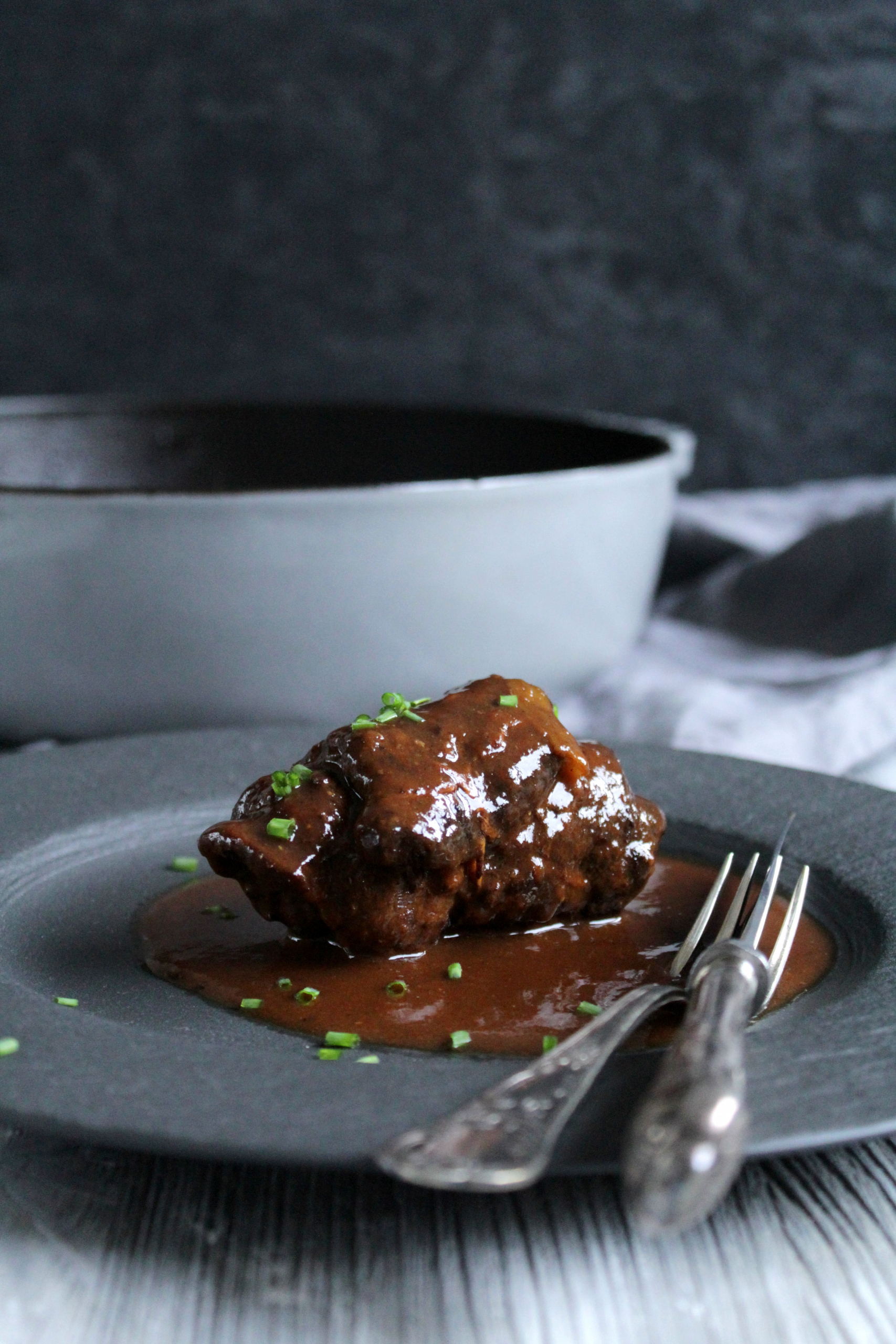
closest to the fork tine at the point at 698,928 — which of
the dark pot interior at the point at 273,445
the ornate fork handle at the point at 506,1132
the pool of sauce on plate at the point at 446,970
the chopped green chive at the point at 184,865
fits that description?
the pool of sauce on plate at the point at 446,970

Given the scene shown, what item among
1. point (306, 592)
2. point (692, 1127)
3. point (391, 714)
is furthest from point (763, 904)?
point (306, 592)

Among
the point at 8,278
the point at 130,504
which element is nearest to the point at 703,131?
the point at 8,278

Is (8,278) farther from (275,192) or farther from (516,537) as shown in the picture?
(516,537)

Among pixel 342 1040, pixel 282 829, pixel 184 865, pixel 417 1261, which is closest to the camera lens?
pixel 417 1261

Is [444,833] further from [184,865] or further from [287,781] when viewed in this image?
[184,865]

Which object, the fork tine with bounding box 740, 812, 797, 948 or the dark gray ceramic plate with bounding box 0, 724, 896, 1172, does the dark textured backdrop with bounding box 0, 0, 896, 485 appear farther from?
the fork tine with bounding box 740, 812, 797, 948

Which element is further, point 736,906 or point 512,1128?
point 736,906

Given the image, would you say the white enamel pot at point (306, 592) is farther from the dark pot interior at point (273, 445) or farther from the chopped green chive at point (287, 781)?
the chopped green chive at point (287, 781)
